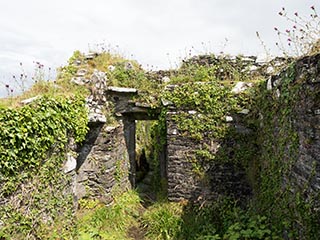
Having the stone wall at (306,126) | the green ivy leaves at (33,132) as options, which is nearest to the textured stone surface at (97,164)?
the green ivy leaves at (33,132)

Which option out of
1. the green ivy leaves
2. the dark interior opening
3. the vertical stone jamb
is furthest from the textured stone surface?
the dark interior opening

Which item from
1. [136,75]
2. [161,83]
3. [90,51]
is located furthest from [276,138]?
[90,51]

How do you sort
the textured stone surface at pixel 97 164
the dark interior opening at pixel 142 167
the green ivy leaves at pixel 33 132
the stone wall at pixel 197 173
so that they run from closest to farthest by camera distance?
the green ivy leaves at pixel 33 132 → the stone wall at pixel 197 173 → the textured stone surface at pixel 97 164 → the dark interior opening at pixel 142 167

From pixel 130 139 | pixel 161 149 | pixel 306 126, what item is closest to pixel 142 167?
pixel 130 139

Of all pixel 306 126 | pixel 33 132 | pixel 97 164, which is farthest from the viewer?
pixel 97 164

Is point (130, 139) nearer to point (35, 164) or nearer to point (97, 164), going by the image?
point (97, 164)

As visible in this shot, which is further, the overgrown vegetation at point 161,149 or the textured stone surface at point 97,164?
the textured stone surface at point 97,164

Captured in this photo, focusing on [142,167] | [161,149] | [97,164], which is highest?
[161,149]

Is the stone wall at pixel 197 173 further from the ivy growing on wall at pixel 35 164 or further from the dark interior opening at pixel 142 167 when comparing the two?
the dark interior opening at pixel 142 167

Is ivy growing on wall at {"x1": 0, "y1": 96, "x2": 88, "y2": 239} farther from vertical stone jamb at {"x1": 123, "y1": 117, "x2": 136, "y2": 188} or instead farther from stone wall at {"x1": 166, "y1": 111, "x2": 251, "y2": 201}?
vertical stone jamb at {"x1": 123, "y1": 117, "x2": 136, "y2": 188}

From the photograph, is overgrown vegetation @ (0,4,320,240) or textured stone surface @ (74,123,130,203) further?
textured stone surface @ (74,123,130,203)

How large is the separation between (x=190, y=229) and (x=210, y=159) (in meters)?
1.51

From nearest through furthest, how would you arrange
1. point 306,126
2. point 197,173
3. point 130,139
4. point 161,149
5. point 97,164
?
point 306,126 → point 197,173 → point 97,164 → point 161,149 → point 130,139

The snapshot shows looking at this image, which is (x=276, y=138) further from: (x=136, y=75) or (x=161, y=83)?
(x=136, y=75)
